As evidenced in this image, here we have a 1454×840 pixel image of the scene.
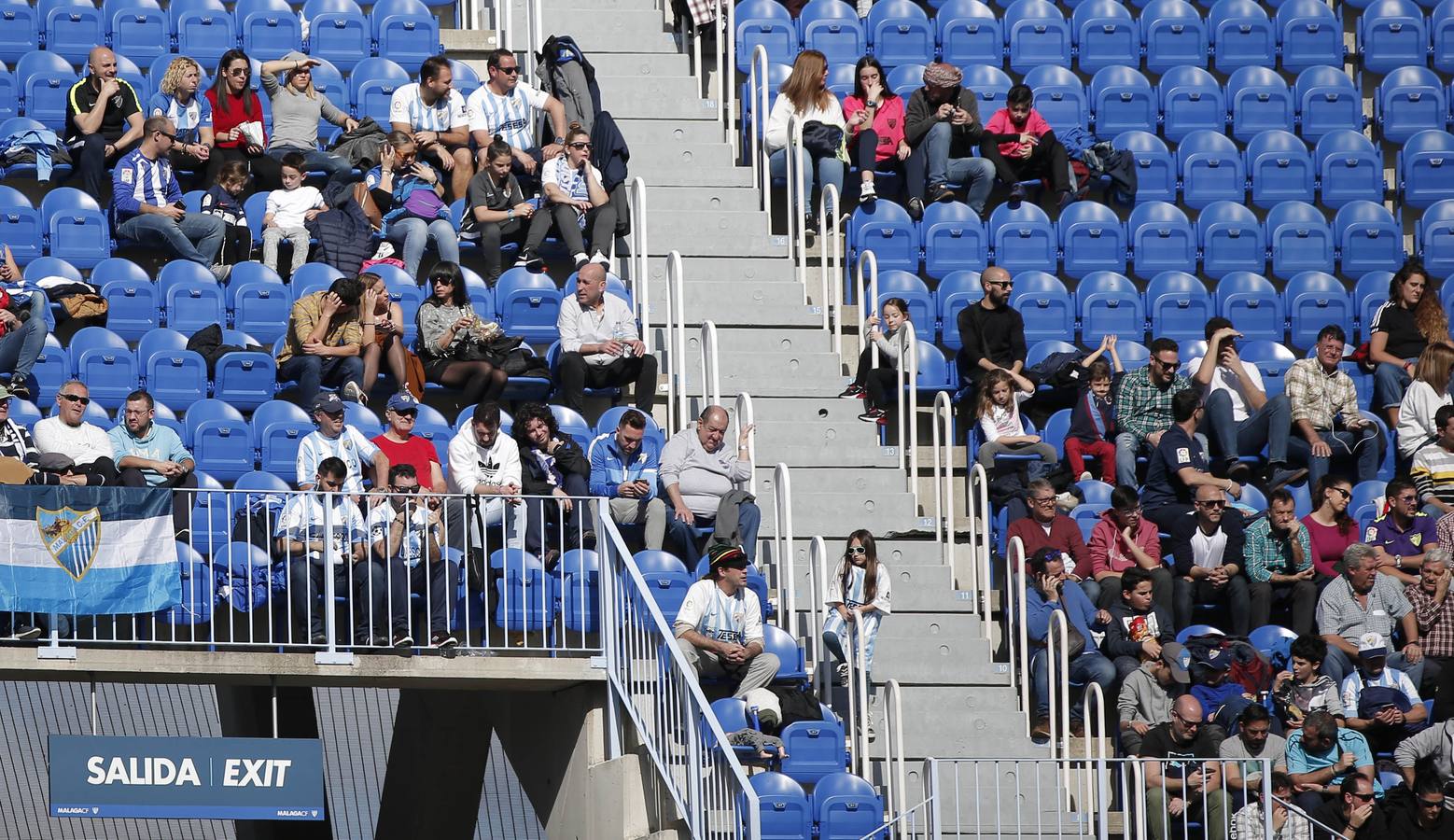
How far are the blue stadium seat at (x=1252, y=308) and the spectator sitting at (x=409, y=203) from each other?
16.8ft

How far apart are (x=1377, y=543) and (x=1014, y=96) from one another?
4.09 metres

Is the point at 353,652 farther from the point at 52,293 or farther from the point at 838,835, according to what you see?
the point at 52,293

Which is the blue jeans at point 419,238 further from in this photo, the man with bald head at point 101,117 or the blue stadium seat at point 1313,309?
the blue stadium seat at point 1313,309

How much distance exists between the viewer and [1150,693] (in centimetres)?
1198

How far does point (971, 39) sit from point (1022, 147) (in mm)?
1645

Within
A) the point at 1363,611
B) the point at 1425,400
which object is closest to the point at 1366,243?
the point at 1425,400

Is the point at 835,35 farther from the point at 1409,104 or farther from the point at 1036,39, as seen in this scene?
the point at 1409,104

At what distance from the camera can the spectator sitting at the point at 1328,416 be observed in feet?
45.6

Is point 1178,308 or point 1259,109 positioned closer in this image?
point 1178,308

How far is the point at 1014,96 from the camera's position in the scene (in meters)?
15.4

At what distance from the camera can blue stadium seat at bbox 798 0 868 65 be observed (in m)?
16.6

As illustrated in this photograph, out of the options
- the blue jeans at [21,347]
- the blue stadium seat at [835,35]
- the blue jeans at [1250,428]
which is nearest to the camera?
the blue jeans at [21,347]

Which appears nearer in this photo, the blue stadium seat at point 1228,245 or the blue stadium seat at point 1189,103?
the blue stadium seat at point 1228,245

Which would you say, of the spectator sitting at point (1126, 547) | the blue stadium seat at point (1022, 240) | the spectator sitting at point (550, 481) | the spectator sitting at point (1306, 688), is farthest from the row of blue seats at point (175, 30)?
the spectator sitting at point (1306, 688)
